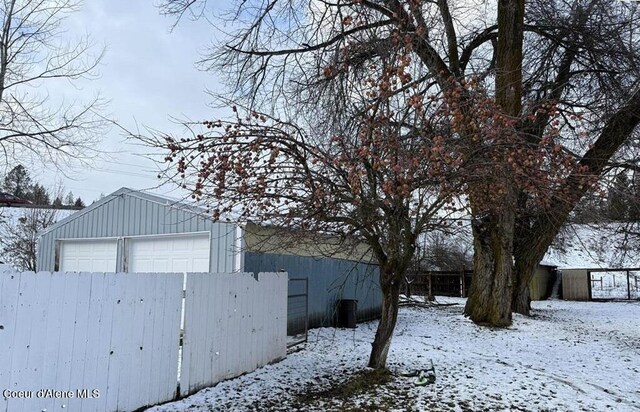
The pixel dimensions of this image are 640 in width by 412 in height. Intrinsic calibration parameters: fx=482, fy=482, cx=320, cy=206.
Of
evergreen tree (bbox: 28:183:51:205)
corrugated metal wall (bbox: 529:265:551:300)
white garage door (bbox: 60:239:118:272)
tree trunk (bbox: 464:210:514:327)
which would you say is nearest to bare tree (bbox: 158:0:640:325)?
tree trunk (bbox: 464:210:514:327)

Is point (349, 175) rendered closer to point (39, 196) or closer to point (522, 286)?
point (522, 286)

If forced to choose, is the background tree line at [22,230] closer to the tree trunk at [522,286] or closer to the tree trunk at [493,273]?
the tree trunk at [493,273]

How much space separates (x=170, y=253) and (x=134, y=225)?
1224 millimetres

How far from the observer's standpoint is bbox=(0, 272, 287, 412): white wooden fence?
3.84 m

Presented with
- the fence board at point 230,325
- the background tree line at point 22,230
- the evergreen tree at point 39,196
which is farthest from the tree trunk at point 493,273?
the evergreen tree at point 39,196

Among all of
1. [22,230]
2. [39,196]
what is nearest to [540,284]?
[22,230]

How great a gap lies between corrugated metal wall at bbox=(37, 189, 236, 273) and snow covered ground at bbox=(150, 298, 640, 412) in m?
2.51

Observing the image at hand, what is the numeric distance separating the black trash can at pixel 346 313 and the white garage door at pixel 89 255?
17.6 feet

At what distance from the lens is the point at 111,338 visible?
4.43 m

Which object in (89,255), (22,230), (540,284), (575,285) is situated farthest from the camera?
(540,284)

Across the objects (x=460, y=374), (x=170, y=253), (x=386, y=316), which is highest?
(x=170, y=253)

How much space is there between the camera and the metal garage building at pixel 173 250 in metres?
9.33

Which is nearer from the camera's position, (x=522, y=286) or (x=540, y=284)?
(x=522, y=286)

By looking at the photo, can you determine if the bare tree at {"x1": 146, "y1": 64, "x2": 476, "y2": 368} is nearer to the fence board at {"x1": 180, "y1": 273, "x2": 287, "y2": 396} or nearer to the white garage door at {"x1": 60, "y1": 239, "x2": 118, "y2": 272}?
the fence board at {"x1": 180, "y1": 273, "x2": 287, "y2": 396}
